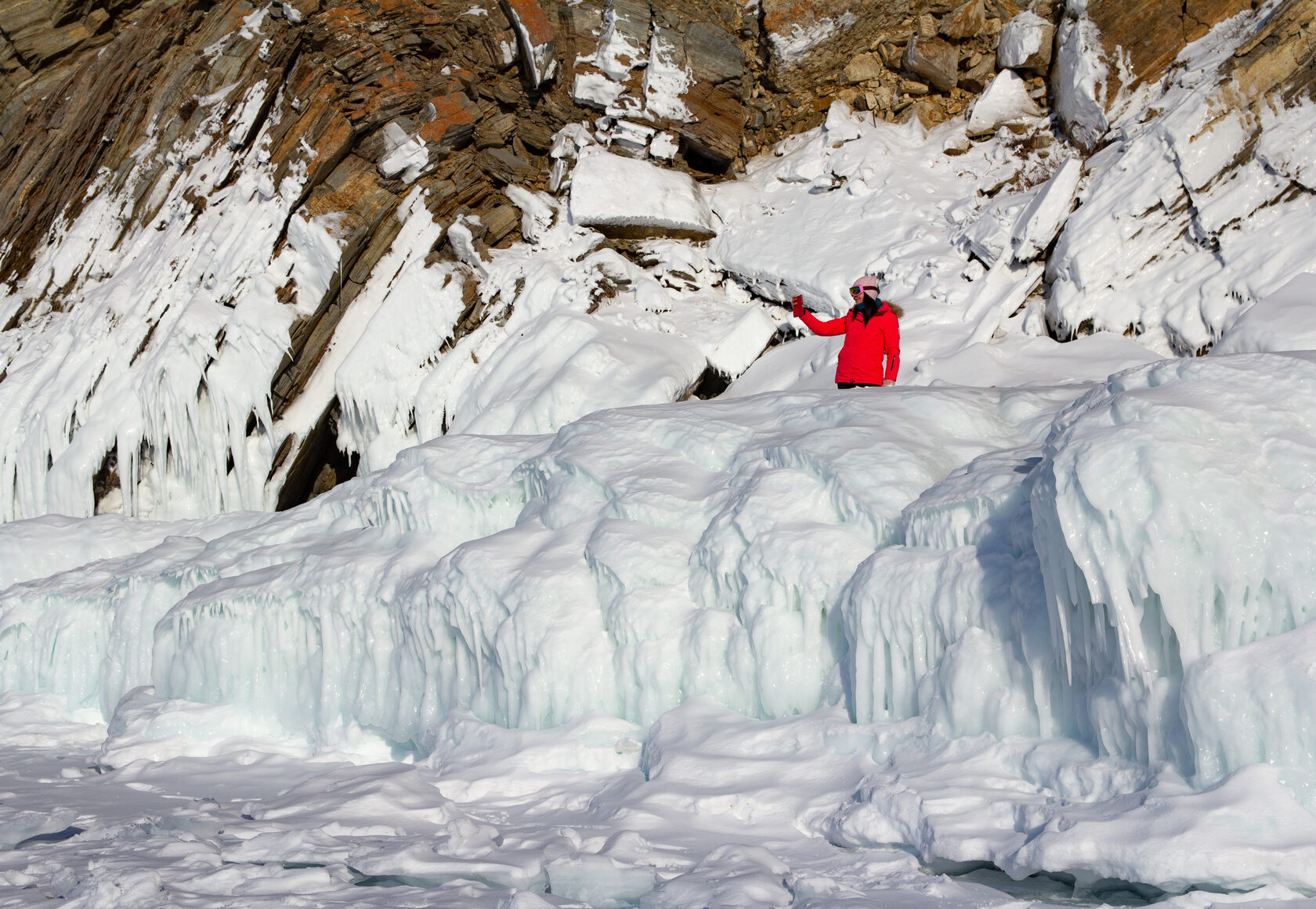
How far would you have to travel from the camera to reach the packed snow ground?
13.1 ft

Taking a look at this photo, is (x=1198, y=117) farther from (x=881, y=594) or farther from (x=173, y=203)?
(x=173, y=203)

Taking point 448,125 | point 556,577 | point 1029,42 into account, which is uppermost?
point 1029,42

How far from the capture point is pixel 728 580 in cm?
608

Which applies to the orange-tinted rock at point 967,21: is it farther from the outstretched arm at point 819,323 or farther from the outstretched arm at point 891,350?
the outstretched arm at point 891,350

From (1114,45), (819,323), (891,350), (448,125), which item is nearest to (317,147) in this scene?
(448,125)

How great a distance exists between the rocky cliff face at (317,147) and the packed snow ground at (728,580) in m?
0.16

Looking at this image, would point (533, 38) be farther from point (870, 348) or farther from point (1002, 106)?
point (870, 348)

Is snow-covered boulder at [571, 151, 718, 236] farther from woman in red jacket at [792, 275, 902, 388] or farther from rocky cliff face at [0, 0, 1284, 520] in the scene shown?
woman in red jacket at [792, 275, 902, 388]

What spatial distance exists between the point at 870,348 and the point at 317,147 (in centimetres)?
742

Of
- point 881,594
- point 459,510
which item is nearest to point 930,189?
point 459,510

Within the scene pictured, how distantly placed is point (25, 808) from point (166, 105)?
1152cm

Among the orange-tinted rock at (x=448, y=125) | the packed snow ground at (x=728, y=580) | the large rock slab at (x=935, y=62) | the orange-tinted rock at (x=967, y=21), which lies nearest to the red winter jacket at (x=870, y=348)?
the packed snow ground at (x=728, y=580)

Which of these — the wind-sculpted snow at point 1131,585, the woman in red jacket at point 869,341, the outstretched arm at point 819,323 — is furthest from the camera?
the outstretched arm at point 819,323

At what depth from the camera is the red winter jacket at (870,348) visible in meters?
8.83
